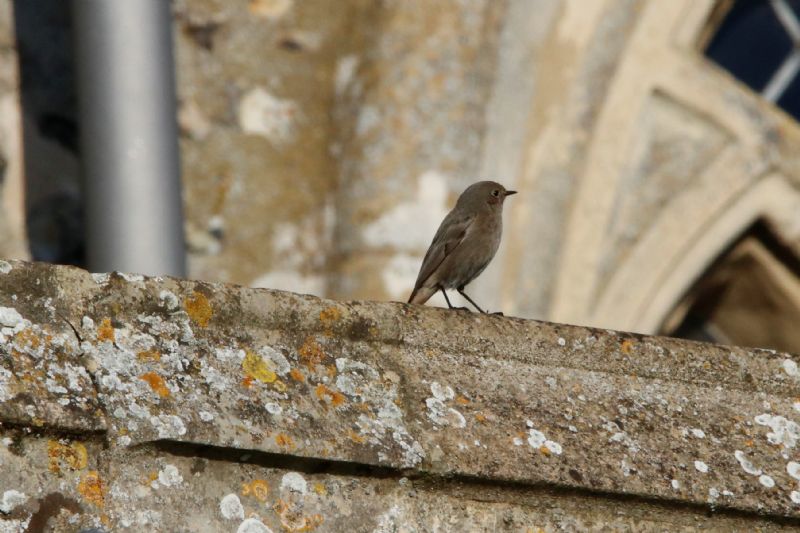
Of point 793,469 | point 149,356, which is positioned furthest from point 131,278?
point 793,469

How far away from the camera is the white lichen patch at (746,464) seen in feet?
9.70

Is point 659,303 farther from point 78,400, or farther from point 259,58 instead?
point 78,400

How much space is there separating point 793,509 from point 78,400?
1.49 m

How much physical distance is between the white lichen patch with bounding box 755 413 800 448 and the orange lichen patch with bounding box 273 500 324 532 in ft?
3.59

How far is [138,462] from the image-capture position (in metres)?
2.50

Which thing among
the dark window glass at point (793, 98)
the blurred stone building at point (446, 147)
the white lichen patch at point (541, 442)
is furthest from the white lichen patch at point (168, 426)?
the dark window glass at point (793, 98)

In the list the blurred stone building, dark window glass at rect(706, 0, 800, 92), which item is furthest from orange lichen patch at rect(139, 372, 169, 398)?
dark window glass at rect(706, 0, 800, 92)

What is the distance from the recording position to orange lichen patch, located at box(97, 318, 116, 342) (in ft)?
8.58

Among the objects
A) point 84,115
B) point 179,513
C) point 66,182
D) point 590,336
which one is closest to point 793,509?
point 590,336

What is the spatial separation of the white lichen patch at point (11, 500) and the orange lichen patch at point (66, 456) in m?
0.08

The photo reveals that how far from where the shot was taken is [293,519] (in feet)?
8.51

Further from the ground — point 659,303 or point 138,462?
point 659,303

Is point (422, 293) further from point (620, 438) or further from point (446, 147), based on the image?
point (620, 438)

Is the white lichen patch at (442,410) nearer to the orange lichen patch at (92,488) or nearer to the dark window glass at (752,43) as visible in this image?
the orange lichen patch at (92,488)
